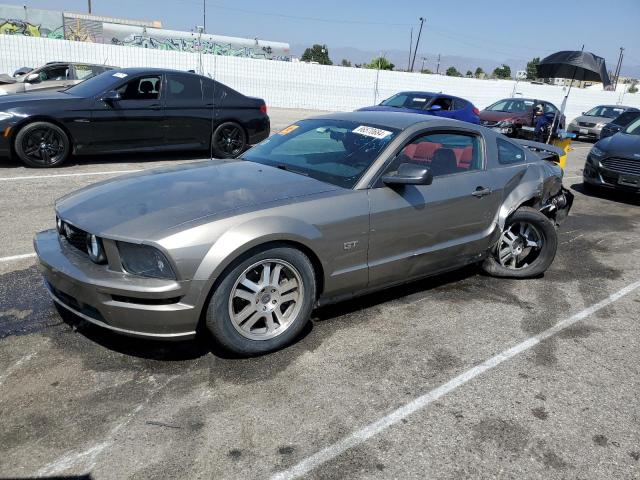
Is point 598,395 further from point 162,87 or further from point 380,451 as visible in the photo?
point 162,87

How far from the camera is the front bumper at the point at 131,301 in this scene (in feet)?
9.45

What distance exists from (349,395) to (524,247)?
9.19 ft

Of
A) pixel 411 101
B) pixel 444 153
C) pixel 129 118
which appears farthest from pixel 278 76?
pixel 444 153

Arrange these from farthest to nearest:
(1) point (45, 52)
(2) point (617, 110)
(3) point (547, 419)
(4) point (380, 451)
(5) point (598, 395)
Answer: (2) point (617, 110) → (1) point (45, 52) → (5) point (598, 395) → (3) point (547, 419) → (4) point (380, 451)

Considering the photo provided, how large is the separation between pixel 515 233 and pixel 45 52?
19.4m

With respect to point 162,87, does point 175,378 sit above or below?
below

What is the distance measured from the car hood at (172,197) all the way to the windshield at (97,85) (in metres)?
5.27

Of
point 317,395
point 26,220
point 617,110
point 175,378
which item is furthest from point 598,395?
point 617,110

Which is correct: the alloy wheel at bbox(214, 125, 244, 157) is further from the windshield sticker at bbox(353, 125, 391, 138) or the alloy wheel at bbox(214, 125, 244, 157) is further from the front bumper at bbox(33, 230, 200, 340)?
the front bumper at bbox(33, 230, 200, 340)

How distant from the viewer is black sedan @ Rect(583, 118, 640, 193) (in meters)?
8.78

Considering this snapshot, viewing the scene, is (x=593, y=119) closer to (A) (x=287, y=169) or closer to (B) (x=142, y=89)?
(B) (x=142, y=89)

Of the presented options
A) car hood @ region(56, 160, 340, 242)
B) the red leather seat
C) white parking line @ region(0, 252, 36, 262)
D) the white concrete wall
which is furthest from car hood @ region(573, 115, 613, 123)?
white parking line @ region(0, 252, 36, 262)

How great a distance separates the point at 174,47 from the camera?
101 ft

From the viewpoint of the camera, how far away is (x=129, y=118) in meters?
8.65
